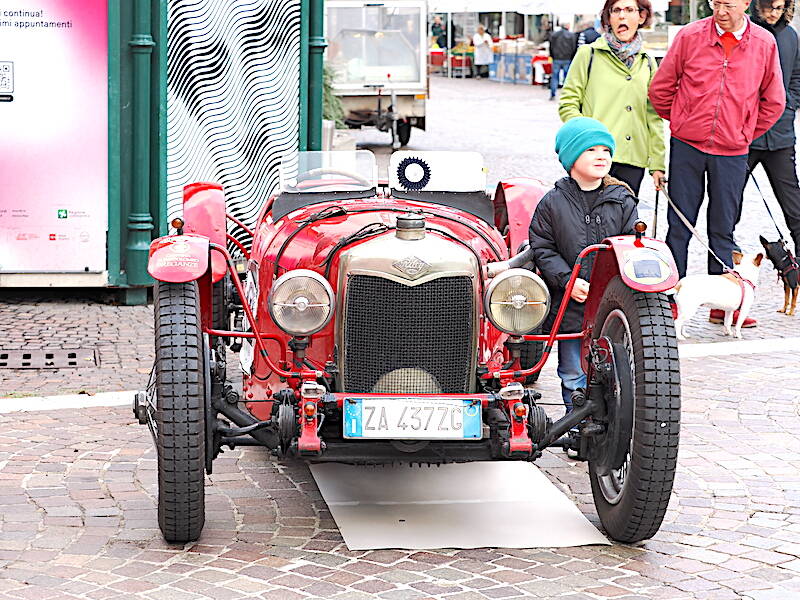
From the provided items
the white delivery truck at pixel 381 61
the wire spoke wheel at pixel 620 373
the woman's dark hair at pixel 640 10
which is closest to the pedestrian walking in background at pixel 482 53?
the white delivery truck at pixel 381 61

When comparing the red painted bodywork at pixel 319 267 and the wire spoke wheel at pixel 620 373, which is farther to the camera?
the red painted bodywork at pixel 319 267

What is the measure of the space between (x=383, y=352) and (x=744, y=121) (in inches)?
173

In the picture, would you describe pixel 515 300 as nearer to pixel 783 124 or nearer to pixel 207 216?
pixel 207 216

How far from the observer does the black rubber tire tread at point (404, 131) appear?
2185cm

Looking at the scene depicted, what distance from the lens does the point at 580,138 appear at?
20.3ft

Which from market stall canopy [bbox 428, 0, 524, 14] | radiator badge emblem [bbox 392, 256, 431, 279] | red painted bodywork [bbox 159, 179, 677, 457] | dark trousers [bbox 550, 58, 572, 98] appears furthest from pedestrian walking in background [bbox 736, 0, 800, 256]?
dark trousers [bbox 550, 58, 572, 98]

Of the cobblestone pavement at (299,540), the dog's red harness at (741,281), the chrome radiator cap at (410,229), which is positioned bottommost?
the cobblestone pavement at (299,540)

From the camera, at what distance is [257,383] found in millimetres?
6070

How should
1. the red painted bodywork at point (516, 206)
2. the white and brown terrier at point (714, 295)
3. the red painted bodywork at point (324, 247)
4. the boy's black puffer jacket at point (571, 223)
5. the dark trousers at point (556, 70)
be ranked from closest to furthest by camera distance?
the red painted bodywork at point (324, 247), the boy's black puffer jacket at point (571, 223), the red painted bodywork at point (516, 206), the white and brown terrier at point (714, 295), the dark trousers at point (556, 70)

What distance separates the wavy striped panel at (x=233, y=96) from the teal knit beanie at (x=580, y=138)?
4.23 metres

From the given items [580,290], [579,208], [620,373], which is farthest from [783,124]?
[620,373]

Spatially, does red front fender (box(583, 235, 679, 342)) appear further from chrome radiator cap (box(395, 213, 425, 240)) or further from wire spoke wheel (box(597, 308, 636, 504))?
chrome radiator cap (box(395, 213, 425, 240))

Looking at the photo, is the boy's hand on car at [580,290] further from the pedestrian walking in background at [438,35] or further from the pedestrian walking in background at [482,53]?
the pedestrian walking in background at [438,35]

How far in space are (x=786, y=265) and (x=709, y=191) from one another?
3.03 feet
